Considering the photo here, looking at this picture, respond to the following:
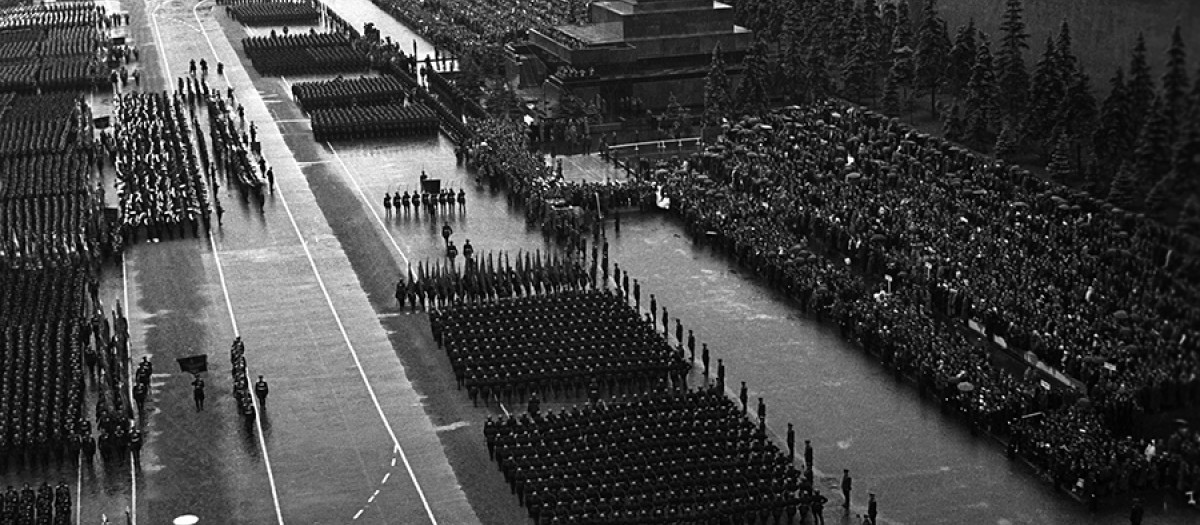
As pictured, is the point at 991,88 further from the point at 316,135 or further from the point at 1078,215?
the point at 316,135

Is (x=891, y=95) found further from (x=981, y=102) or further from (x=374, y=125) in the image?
(x=374, y=125)

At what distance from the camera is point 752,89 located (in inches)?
3501

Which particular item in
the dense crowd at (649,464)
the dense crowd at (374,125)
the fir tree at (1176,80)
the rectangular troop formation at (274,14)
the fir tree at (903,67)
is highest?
the fir tree at (1176,80)

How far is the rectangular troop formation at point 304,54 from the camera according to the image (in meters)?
108

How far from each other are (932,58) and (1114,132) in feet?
64.5

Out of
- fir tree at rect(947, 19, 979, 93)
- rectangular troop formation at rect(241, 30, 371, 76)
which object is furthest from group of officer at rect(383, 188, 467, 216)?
rectangular troop formation at rect(241, 30, 371, 76)

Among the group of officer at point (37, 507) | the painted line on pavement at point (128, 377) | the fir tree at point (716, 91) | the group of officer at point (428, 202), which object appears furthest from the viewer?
the fir tree at point (716, 91)

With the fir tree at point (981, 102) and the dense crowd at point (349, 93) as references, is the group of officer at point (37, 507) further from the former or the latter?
the dense crowd at point (349, 93)

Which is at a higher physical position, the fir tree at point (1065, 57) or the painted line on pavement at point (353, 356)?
the fir tree at point (1065, 57)

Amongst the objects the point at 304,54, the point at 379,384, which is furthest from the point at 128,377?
the point at 304,54

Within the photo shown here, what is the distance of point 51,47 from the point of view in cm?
11412

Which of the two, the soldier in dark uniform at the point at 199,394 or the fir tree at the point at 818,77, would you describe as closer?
the soldier in dark uniform at the point at 199,394

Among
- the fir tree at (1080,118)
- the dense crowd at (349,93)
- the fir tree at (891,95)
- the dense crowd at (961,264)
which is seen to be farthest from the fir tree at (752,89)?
the dense crowd at (349,93)

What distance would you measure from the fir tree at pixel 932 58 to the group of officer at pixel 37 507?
Result: 54.6 m
